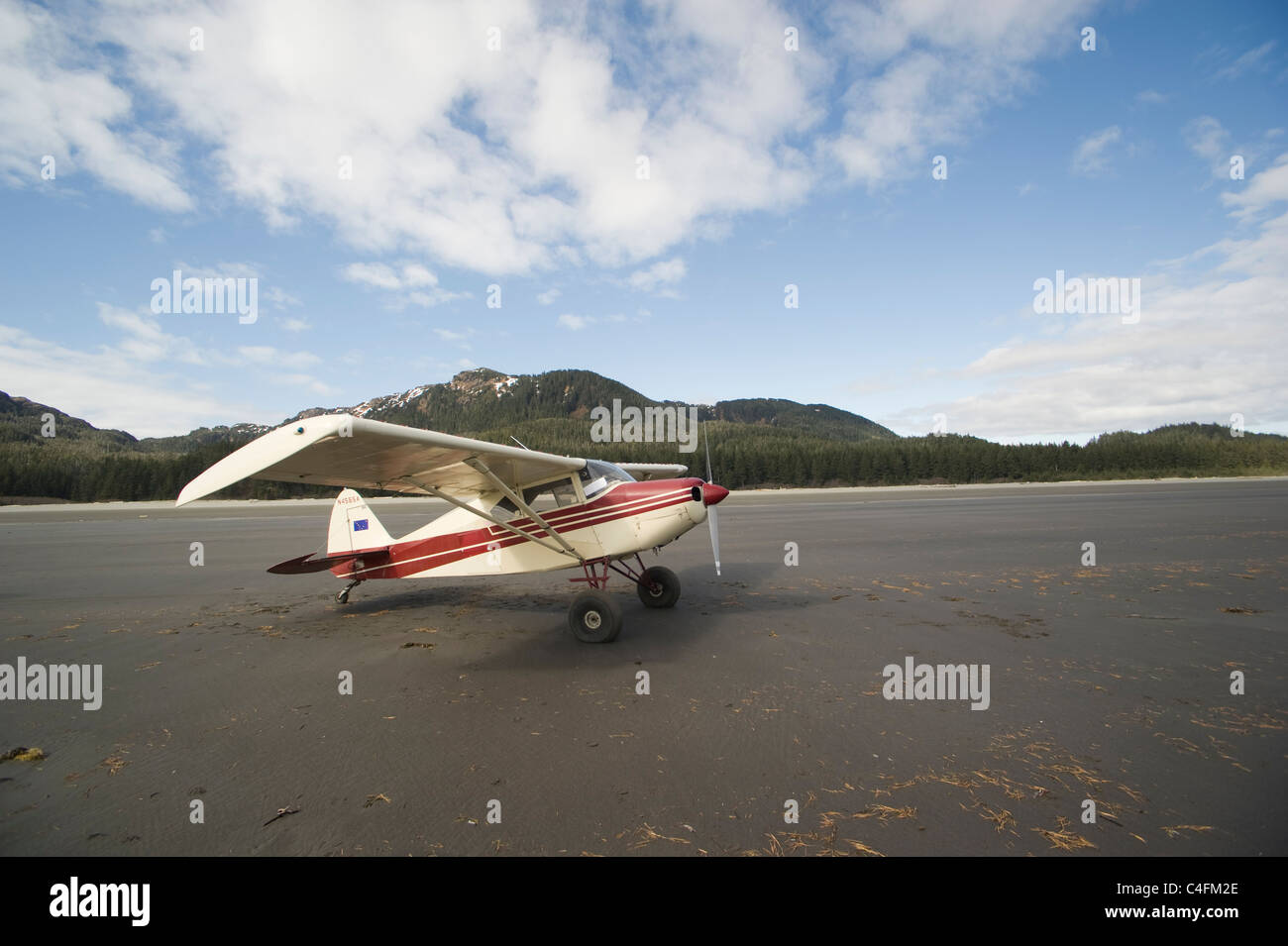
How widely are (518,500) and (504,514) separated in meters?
1.35

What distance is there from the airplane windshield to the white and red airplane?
16 millimetres

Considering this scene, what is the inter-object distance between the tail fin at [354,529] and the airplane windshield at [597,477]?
361 centimetres

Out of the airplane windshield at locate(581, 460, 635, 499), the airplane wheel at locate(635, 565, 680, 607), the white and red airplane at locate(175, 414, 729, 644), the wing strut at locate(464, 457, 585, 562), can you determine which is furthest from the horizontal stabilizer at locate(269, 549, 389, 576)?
the airplane wheel at locate(635, 565, 680, 607)

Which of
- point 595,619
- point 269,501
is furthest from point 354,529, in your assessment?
point 269,501

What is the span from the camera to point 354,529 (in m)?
8.96

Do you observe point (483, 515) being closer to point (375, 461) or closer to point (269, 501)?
point (375, 461)

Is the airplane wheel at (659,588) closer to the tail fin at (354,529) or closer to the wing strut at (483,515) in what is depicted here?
the wing strut at (483,515)

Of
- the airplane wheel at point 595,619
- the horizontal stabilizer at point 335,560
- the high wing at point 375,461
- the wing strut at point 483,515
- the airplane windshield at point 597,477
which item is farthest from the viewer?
the horizontal stabilizer at point 335,560

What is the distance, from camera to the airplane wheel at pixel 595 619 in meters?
6.74

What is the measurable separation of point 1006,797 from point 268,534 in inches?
1019

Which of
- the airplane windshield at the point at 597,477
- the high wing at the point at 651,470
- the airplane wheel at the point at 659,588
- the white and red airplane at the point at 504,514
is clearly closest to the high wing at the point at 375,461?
the white and red airplane at the point at 504,514

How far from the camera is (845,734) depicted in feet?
13.8
